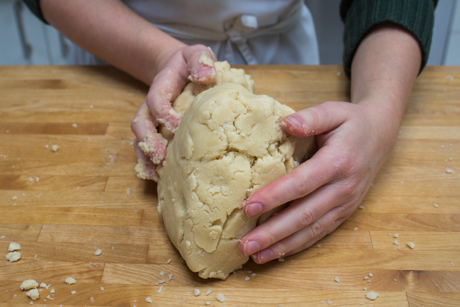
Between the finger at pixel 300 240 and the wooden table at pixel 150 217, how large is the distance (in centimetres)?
3

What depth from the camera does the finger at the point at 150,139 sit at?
1.10m

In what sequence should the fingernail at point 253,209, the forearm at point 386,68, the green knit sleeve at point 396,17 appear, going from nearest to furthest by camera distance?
the fingernail at point 253,209
the forearm at point 386,68
the green knit sleeve at point 396,17

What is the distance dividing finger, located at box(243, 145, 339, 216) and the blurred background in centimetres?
177

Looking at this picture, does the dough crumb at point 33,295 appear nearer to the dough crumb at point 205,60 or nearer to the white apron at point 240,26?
the dough crumb at point 205,60

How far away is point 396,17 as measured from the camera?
1.37 m

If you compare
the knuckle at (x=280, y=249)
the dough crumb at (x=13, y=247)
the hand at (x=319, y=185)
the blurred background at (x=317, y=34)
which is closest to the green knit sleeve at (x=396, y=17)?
the hand at (x=319, y=185)

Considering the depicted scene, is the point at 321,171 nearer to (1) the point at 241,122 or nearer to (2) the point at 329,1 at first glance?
(1) the point at 241,122

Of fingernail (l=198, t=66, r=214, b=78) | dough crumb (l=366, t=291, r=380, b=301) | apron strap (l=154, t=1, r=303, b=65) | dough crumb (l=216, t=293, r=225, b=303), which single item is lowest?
dough crumb (l=216, t=293, r=225, b=303)

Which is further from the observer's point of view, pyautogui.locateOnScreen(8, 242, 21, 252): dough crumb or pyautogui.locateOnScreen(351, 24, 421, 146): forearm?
pyautogui.locateOnScreen(351, 24, 421, 146): forearm

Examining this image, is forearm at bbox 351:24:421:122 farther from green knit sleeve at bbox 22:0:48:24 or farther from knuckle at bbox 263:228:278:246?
green knit sleeve at bbox 22:0:48:24

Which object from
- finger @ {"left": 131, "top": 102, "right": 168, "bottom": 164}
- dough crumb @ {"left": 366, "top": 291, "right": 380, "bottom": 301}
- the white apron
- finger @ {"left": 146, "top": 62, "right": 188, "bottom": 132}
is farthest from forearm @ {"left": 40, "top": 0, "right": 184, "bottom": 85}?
dough crumb @ {"left": 366, "top": 291, "right": 380, "bottom": 301}

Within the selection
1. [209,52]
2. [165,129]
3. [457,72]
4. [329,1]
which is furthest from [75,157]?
[329,1]

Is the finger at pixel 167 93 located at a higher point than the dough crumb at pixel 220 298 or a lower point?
higher

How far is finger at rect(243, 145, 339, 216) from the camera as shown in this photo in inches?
35.8
